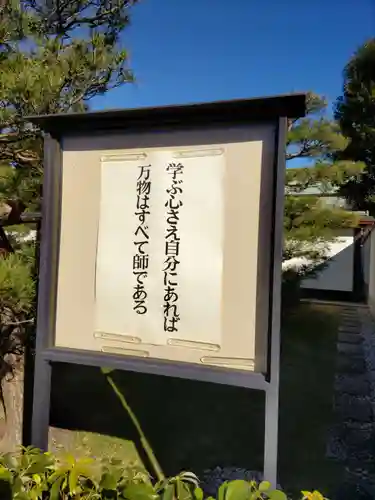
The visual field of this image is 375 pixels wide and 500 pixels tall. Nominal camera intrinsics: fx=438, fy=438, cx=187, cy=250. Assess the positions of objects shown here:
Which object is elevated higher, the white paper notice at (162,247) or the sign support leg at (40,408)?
the white paper notice at (162,247)

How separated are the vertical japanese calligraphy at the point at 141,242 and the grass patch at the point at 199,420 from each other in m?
1.46

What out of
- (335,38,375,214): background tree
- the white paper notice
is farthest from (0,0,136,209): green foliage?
(335,38,375,214): background tree

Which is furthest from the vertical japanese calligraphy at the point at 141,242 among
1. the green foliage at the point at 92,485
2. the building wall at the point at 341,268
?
the building wall at the point at 341,268

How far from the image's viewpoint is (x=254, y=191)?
1.65 m

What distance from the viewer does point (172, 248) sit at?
5.74 ft

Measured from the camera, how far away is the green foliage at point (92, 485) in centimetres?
130

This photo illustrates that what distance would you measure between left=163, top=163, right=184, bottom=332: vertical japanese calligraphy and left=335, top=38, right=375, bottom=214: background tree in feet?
18.3

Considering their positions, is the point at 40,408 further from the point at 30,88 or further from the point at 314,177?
the point at 314,177

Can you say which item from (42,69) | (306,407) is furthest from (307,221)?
(42,69)

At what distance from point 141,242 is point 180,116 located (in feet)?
1.71

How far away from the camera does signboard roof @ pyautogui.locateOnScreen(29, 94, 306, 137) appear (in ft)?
5.15

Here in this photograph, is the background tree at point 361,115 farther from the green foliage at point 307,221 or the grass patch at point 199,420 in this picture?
the grass patch at point 199,420

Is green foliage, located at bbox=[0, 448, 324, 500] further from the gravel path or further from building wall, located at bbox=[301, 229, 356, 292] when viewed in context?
building wall, located at bbox=[301, 229, 356, 292]

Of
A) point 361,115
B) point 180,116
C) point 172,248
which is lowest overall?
point 172,248
